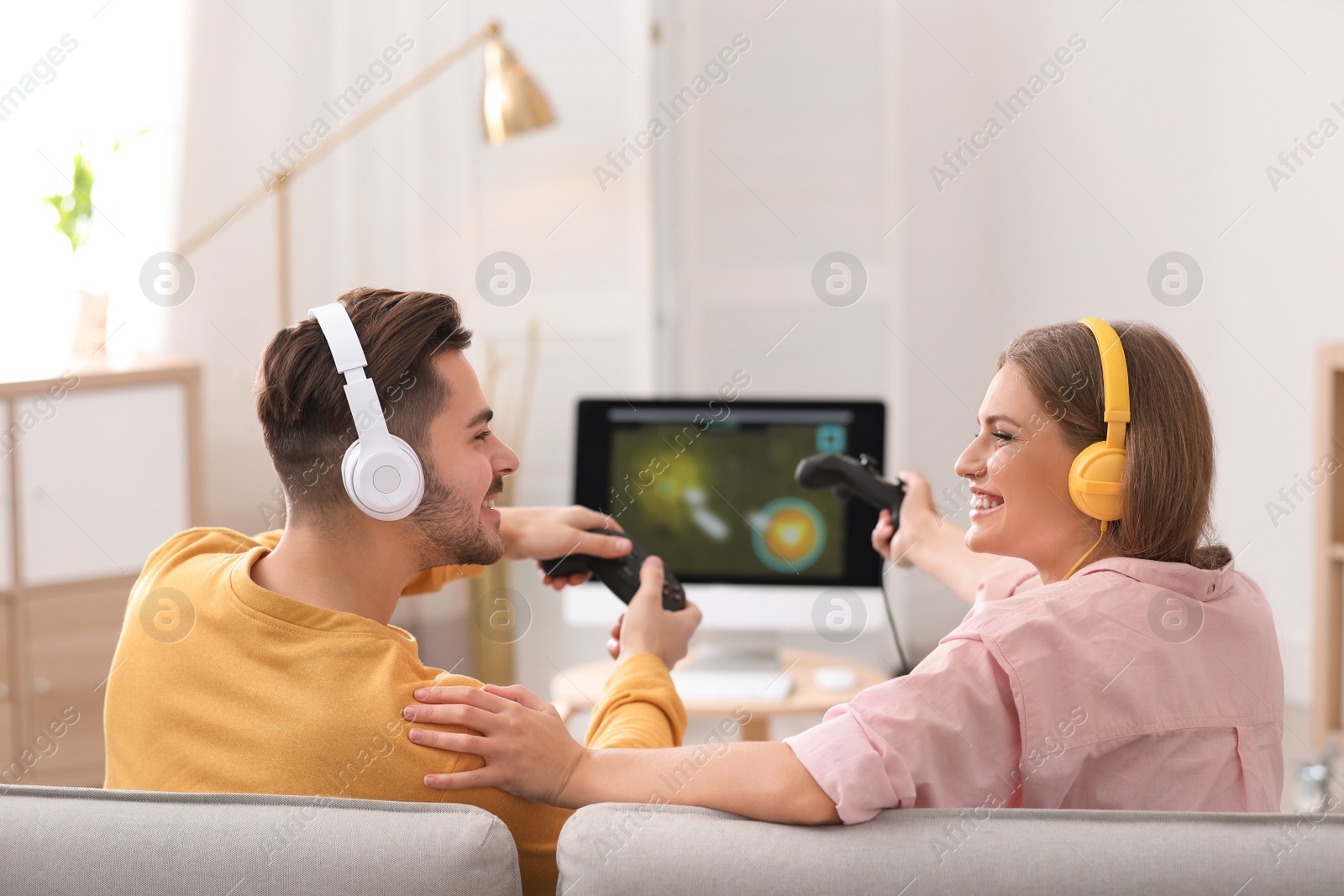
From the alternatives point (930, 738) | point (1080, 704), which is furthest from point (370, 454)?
point (1080, 704)

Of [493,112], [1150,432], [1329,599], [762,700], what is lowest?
[762,700]

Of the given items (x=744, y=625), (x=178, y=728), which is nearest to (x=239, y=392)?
(x=744, y=625)

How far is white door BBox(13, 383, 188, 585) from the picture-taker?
3.02 m

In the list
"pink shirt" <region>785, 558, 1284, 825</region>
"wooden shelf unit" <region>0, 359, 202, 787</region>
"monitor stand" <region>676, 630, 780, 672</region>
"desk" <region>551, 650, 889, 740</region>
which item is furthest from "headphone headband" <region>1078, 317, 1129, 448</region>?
"wooden shelf unit" <region>0, 359, 202, 787</region>

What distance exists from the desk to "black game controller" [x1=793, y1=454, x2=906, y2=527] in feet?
1.49

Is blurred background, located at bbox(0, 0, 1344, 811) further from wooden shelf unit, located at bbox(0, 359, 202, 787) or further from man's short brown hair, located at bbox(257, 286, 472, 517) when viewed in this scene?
man's short brown hair, located at bbox(257, 286, 472, 517)

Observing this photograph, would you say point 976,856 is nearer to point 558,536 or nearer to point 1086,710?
point 1086,710

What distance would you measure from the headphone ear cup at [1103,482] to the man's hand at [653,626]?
1.67 ft

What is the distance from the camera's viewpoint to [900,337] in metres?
3.96

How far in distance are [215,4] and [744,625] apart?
95.4 inches

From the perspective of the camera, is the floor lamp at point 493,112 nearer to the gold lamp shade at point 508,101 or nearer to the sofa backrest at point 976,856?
the gold lamp shade at point 508,101

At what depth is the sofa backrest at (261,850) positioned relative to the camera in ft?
3.24

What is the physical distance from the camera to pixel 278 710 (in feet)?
3.79

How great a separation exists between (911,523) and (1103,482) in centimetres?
57
